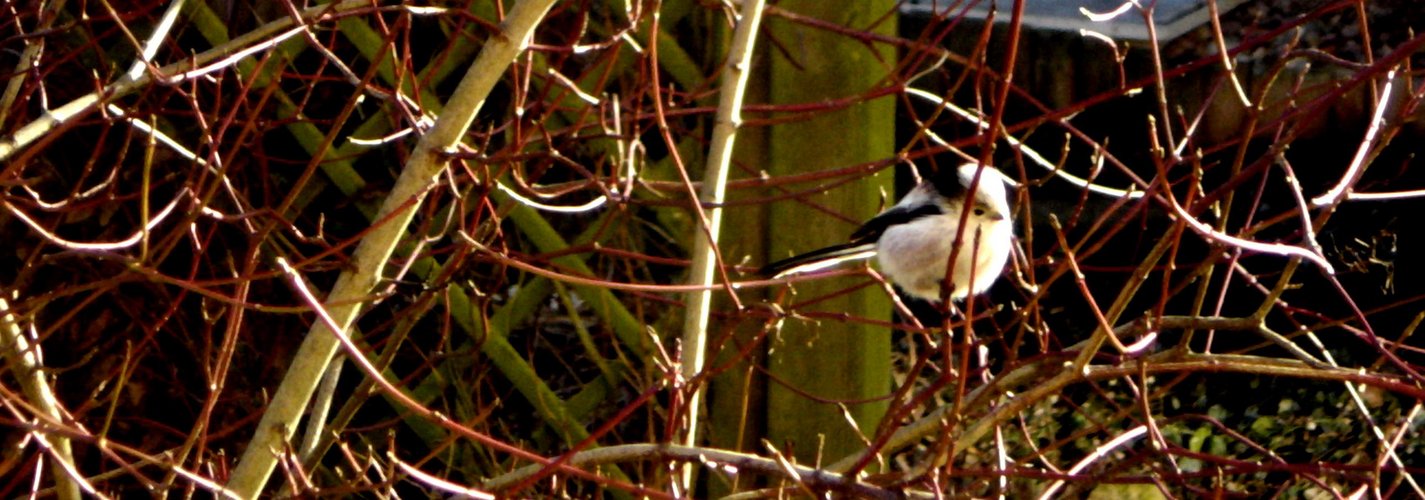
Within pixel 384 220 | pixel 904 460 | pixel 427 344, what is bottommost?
pixel 904 460

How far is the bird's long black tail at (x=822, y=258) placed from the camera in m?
2.91

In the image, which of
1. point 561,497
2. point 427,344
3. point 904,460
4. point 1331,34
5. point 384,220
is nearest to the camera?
point 384,220

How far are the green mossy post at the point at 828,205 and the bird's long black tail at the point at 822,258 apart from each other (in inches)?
6.3

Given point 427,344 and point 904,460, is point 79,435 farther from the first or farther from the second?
point 904,460

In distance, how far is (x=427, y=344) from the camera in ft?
13.9

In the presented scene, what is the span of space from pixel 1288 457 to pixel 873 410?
147 cm

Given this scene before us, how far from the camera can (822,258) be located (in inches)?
119

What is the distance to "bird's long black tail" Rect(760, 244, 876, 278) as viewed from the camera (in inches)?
114

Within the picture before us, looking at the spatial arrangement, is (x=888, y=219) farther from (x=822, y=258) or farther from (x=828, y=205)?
(x=828, y=205)

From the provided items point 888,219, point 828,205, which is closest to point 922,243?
point 888,219

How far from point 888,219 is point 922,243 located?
0.11 m

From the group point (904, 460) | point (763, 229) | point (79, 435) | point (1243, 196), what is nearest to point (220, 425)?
point (763, 229)

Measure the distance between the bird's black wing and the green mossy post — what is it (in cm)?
15

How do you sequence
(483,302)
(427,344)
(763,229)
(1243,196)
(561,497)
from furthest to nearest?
(1243,196), (427,344), (763,229), (483,302), (561,497)
